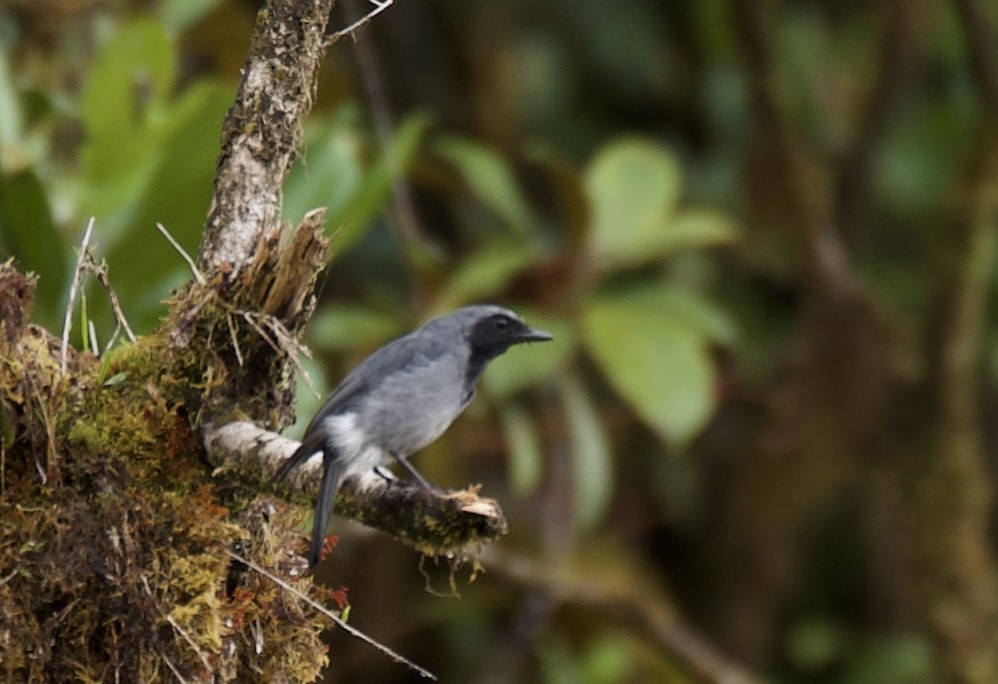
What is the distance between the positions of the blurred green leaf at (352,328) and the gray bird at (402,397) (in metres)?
2.00

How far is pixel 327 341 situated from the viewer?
206 inches

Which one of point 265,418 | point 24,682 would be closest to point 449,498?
point 265,418

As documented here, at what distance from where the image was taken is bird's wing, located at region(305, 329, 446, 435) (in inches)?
105

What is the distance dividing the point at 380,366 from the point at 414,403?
11 centimetres

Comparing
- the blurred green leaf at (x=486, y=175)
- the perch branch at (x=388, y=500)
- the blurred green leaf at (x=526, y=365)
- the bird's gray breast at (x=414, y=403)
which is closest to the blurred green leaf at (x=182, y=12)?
the blurred green leaf at (x=486, y=175)

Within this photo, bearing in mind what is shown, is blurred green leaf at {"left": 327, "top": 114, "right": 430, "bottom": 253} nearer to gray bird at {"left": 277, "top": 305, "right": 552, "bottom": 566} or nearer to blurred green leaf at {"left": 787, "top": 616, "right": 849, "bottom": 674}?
gray bird at {"left": 277, "top": 305, "right": 552, "bottom": 566}

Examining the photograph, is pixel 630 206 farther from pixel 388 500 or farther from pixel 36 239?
pixel 388 500

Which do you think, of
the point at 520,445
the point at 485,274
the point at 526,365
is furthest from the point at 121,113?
the point at 520,445

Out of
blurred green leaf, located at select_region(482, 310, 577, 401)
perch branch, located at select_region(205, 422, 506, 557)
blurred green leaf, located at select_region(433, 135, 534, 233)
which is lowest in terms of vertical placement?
blurred green leaf, located at select_region(482, 310, 577, 401)

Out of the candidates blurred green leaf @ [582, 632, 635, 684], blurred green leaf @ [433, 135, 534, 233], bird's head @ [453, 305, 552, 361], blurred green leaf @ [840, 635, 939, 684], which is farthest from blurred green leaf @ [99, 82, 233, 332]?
blurred green leaf @ [840, 635, 939, 684]

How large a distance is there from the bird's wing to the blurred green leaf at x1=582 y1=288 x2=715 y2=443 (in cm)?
197

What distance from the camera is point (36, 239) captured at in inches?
146

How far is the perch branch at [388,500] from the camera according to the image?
2115 mm

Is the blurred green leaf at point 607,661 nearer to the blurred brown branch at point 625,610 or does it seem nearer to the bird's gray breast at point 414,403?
the blurred brown branch at point 625,610
